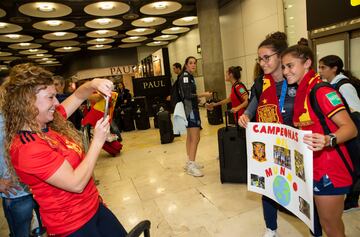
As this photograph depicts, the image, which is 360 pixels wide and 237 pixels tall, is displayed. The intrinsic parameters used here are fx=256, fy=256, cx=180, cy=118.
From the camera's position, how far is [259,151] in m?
1.70

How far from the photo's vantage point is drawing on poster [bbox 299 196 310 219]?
1347mm

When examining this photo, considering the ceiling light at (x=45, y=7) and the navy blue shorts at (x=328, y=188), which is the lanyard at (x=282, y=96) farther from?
the ceiling light at (x=45, y=7)

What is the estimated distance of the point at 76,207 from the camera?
117 cm

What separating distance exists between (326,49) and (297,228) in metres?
3.15

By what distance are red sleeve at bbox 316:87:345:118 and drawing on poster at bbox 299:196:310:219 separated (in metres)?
0.47

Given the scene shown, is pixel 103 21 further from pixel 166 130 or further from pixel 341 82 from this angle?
pixel 341 82

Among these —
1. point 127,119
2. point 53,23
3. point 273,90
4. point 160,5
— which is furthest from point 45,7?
point 273,90

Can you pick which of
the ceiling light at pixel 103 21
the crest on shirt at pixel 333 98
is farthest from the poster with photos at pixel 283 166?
the ceiling light at pixel 103 21

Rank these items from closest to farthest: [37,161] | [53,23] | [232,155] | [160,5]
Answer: [37,161], [232,155], [160,5], [53,23]

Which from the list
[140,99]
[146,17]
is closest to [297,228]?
[140,99]

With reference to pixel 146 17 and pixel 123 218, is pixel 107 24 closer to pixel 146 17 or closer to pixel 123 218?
pixel 146 17

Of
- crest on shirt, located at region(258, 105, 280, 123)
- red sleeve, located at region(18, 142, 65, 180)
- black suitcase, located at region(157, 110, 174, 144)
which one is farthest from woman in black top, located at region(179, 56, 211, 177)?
red sleeve, located at region(18, 142, 65, 180)

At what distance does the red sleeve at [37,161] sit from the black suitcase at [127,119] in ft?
23.3

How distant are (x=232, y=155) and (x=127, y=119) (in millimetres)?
5417
